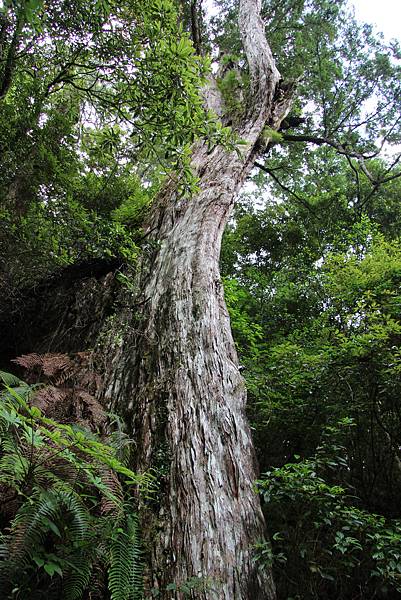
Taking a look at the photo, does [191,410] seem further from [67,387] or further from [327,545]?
[327,545]

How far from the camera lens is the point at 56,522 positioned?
194 centimetres

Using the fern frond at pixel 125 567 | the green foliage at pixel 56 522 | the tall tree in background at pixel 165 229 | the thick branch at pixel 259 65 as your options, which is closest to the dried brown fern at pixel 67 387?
the tall tree in background at pixel 165 229

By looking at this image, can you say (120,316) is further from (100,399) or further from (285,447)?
(285,447)

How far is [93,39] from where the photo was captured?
358 centimetres

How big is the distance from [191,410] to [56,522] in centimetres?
133

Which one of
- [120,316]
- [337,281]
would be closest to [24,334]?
[120,316]

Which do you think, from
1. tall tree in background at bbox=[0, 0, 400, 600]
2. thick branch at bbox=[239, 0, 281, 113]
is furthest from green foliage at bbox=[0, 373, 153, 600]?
thick branch at bbox=[239, 0, 281, 113]

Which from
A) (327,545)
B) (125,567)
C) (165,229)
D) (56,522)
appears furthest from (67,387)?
(165,229)

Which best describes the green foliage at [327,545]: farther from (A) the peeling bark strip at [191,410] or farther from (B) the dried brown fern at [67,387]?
(B) the dried brown fern at [67,387]

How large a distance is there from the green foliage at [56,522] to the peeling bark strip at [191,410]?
1.34ft

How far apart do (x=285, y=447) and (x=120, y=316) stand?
2.32 m

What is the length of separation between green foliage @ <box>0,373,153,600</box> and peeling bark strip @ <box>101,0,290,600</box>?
0.41 m

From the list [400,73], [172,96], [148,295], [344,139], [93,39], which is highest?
[400,73]

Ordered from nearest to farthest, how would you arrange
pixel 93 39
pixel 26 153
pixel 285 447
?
pixel 93 39 → pixel 285 447 → pixel 26 153
